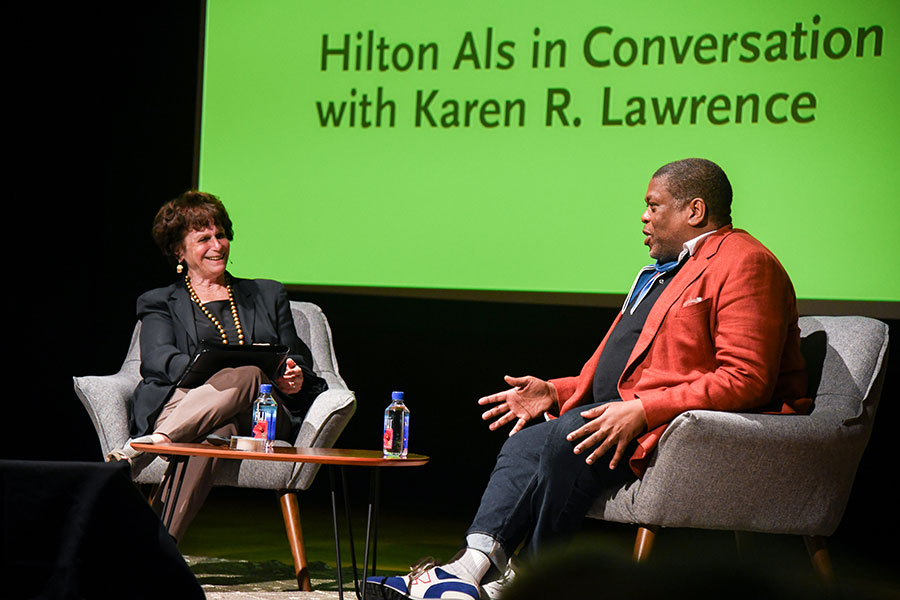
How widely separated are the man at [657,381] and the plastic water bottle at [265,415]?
2.31 feet

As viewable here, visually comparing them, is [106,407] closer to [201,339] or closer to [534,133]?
[201,339]

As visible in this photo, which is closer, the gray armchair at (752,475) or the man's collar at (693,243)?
the gray armchair at (752,475)

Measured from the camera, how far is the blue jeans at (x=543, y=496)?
233cm

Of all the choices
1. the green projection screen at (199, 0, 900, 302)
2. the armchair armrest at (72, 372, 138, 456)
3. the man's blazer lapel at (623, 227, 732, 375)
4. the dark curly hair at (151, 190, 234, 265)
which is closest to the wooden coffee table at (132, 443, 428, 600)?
Result: the armchair armrest at (72, 372, 138, 456)

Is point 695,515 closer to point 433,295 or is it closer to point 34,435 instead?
point 433,295

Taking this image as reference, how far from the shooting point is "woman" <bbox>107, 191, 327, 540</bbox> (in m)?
3.03

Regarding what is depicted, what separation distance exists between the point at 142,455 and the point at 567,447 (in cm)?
138

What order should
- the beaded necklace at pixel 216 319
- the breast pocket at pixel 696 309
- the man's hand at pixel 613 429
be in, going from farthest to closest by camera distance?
the beaded necklace at pixel 216 319
the breast pocket at pixel 696 309
the man's hand at pixel 613 429

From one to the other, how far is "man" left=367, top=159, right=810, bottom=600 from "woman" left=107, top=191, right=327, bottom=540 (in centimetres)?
89

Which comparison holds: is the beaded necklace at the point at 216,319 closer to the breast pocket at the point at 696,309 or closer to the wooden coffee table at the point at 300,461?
the wooden coffee table at the point at 300,461

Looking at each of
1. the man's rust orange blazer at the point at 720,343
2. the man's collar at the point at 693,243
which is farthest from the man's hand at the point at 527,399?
the man's collar at the point at 693,243

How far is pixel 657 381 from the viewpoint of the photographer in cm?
248

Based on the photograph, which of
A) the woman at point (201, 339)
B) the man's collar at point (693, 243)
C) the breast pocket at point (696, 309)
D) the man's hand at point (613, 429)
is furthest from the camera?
the woman at point (201, 339)

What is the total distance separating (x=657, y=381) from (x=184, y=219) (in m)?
1.79
